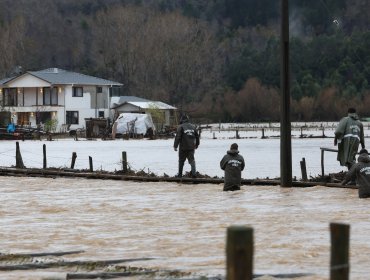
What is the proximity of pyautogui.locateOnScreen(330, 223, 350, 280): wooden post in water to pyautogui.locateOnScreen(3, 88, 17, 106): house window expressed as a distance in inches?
3388

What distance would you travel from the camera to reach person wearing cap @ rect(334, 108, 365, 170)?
875 inches

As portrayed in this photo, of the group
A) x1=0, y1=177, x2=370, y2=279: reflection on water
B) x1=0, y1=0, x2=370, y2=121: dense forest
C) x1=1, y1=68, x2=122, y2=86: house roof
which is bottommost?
x1=0, y1=177, x2=370, y2=279: reflection on water

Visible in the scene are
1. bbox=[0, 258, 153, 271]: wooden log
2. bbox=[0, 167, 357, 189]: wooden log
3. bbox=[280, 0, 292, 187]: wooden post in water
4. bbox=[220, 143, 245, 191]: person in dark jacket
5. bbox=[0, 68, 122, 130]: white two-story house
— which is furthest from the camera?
bbox=[0, 68, 122, 130]: white two-story house

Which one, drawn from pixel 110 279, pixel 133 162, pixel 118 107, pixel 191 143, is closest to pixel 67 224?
pixel 110 279

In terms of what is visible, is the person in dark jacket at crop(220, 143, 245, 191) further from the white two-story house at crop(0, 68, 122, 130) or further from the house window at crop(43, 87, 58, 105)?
the house window at crop(43, 87, 58, 105)

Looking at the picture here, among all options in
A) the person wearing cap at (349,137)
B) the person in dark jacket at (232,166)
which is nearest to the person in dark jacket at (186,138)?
the person in dark jacket at (232,166)

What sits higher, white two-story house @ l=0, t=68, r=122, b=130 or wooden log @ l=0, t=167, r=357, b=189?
white two-story house @ l=0, t=68, r=122, b=130

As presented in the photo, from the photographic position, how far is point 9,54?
11856 centimetres

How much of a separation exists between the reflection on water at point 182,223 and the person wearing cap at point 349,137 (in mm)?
1026

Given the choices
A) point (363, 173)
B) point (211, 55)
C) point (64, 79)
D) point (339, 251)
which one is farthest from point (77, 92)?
point (339, 251)

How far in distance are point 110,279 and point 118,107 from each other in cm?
8437

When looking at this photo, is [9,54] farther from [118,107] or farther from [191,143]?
[191,143]

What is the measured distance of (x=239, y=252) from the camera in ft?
21.9

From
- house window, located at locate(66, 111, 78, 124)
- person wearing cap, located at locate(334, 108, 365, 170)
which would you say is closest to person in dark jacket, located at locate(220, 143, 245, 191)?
person wearing cap, located at locate(334, 108, 365, 170)
